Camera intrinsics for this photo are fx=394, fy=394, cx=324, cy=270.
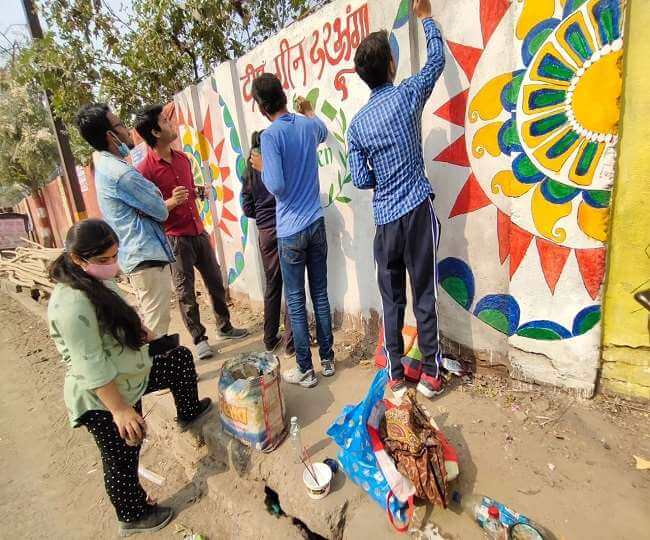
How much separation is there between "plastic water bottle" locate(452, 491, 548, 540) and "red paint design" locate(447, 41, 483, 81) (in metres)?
2.14

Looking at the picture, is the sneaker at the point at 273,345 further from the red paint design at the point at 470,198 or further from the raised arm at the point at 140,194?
the red paint design at the point at 470,198

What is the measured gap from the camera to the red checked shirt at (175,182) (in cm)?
316

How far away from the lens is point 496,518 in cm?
159

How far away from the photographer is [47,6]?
5.84 m

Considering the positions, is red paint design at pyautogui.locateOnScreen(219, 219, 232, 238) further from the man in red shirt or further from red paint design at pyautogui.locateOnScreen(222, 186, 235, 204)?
the man in red shirt

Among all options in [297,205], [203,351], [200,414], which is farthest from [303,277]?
[203,351]

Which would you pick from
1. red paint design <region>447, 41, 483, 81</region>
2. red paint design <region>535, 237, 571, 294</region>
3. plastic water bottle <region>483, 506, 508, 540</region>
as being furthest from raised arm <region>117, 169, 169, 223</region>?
plastic water bottle <region>483, 506, 508, 540</region>

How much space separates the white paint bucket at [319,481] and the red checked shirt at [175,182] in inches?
86.3

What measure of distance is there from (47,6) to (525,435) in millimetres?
7972

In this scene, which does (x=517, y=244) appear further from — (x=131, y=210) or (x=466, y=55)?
(x=131, y=210)

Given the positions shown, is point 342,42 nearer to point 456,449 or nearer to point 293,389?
point 293,389

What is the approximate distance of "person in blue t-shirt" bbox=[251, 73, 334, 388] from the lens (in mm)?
2428

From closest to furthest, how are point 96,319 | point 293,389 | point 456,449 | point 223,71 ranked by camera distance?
point 96,319 → point 456,449 → point 293,389 → point 223,71

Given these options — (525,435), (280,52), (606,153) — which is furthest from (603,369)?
(280,52)
